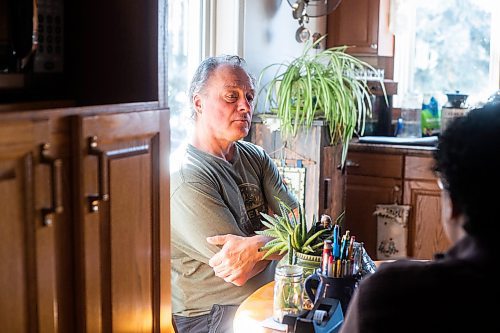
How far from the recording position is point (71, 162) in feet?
4.50

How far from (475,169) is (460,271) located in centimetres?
15

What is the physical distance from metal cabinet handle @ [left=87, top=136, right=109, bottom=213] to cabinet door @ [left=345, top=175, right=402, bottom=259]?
9.55 feet

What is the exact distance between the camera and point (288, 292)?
1.73 meters

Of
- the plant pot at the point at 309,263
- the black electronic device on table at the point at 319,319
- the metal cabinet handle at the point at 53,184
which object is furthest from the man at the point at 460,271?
the plant pot at the point at 309,263

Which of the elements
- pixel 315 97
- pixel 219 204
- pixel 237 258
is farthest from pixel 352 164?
pixel 237 258

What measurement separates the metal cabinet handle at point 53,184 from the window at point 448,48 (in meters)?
3.55

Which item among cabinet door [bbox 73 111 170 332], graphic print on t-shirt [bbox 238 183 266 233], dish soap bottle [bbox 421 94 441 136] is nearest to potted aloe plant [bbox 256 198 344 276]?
cabinet door [bbox 73 111 170 332]

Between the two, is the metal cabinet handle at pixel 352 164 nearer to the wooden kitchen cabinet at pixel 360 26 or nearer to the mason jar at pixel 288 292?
the wooden kitchen cabinet at pixel 360 26

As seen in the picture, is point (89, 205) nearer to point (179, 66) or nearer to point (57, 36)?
point (57, 36)

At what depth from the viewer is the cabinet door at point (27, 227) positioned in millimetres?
1212

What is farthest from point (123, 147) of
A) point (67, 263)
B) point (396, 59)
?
point (396, 59)

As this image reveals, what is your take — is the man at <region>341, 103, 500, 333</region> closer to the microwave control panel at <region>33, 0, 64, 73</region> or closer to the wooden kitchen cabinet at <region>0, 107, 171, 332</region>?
the wooden kitchen cabinet at <region>0, 107, 171, 332</region>

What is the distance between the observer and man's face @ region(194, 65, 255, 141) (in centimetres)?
258

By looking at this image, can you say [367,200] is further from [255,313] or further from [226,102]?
[255,313]
